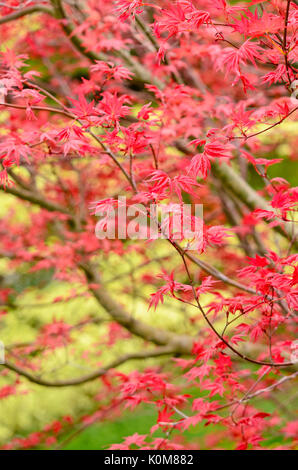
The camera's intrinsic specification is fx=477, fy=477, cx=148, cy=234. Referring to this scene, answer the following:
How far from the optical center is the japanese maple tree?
1602 mm

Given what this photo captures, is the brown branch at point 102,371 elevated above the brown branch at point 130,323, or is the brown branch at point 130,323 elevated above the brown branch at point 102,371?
the brown branch at point 130,323

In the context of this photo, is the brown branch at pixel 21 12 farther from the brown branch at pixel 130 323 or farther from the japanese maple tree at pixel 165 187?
the brown branch at pixel 130 323

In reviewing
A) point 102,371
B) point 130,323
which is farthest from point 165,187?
point 130,323

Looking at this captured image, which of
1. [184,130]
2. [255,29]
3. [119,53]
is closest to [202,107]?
[184,130]

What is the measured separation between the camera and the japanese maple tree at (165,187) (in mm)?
1602

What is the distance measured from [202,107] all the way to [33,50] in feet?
8.39

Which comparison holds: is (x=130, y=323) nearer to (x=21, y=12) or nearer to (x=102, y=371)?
(x=102, y=371)

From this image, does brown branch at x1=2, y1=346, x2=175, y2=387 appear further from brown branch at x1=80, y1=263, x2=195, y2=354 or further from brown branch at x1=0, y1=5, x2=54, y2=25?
brown branch at x1=0, y1=5, x2=54, y2=25

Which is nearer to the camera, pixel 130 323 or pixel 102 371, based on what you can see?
pixel 102 371

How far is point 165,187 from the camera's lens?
1.56m

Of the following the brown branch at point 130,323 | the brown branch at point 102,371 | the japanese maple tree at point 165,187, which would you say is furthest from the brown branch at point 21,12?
the brown branch at point 102,371

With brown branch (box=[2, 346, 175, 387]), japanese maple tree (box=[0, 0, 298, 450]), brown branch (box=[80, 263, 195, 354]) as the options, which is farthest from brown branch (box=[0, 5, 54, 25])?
brown branch (box=[2, 346, 175, 387])

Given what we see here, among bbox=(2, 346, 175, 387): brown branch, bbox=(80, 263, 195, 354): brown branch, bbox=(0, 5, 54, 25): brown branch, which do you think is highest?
bbox=(0, 5, 54, 25): brown branch

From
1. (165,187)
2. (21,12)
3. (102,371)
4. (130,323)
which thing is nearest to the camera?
(165,187)
